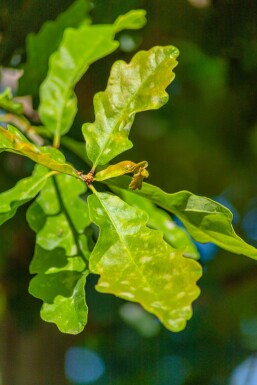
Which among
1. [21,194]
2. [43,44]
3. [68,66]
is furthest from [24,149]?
[43,44]

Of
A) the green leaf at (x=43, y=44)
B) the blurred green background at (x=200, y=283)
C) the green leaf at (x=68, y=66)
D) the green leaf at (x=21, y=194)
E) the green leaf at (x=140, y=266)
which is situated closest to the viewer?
the green leaf at (x=140, y=266)

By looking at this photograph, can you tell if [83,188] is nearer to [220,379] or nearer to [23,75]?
[23,75]

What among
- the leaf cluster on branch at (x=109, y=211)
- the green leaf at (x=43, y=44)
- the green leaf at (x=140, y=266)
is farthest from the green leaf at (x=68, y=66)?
the green leaf at (x=140, y=266)

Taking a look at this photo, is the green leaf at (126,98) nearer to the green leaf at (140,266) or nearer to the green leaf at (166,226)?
the green leaf at (140,266)

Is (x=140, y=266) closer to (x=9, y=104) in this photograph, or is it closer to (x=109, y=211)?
(x=109, y=211)

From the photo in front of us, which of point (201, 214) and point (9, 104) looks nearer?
point (201, 214)
